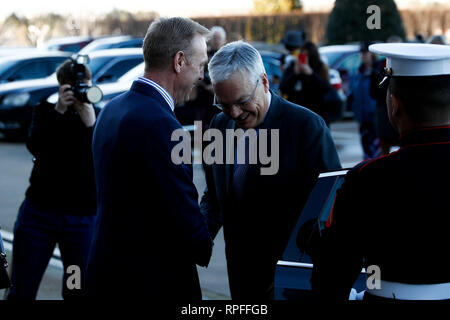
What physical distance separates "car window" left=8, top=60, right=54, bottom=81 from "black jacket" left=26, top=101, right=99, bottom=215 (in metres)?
11.2

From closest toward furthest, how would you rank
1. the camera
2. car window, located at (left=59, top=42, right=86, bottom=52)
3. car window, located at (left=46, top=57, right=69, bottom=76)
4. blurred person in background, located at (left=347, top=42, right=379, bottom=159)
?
the camera
blurred person in background, located at (left=347, top=42, right=379, bottom=159)
car window, located at (left=46, top=57, right=69, bottom=76)
car window, located at (left=59, top=42, right=86, bottom=52)

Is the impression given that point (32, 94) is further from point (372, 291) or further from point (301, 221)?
point (372, 291)

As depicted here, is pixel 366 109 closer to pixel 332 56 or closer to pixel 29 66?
pixel 29 66

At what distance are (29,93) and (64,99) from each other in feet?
32.7

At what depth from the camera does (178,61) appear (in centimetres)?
305

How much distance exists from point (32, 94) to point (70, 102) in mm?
9961

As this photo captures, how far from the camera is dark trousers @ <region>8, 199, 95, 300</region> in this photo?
14.8 feet

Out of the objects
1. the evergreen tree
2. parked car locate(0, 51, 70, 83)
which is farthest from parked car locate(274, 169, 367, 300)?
the evergreen tree

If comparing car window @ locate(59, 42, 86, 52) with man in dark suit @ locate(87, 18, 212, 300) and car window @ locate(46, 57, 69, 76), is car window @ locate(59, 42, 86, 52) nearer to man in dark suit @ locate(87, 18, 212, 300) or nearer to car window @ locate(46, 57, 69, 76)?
car window @ locate(46, 57, 69, 76)

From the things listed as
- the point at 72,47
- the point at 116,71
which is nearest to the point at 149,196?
the point at 116,71

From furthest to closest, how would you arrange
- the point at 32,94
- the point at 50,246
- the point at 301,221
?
the point at 32,94, the point at 50,246, the point at 301,221

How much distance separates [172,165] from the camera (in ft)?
9.47

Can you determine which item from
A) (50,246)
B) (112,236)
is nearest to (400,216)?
(112,236)
